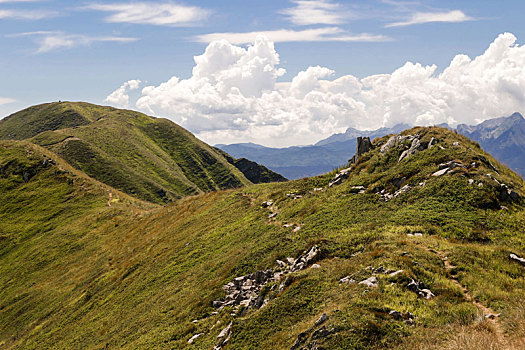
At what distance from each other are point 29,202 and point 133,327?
4223 inches

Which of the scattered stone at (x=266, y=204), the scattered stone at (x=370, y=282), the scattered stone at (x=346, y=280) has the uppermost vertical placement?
the scattered stone at (x=370, y=282)

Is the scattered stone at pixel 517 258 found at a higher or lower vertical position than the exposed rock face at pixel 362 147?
lower

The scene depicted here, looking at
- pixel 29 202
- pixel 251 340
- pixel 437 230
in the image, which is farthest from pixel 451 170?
pixel 29 202

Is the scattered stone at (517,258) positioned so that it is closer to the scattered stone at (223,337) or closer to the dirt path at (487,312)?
the dirt path at (487,312)

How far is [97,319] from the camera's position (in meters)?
40.6

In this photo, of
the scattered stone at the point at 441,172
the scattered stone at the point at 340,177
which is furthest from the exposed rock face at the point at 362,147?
the scattered stone at the point at 441,172

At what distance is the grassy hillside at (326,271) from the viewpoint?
14.5 metres

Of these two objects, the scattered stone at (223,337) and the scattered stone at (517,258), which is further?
the scattered stone at (223,337)

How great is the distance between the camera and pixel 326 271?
2122 centimetres

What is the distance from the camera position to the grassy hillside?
14.5 metres

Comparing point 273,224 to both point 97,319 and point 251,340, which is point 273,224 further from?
point 97,319

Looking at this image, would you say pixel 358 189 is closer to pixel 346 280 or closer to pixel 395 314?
pixel 346 280

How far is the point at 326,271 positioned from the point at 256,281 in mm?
7363

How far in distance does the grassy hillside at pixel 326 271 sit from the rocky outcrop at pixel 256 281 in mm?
578
